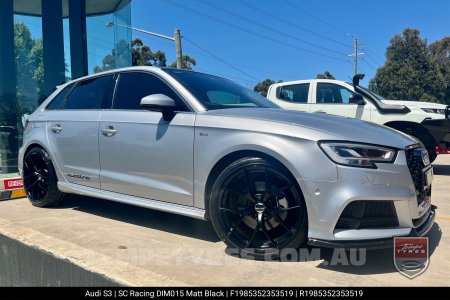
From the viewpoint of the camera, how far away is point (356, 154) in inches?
110

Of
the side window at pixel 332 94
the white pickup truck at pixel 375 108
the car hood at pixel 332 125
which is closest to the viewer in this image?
the car hood at pixel 332 125

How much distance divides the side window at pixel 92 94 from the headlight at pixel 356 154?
2413 millimetres

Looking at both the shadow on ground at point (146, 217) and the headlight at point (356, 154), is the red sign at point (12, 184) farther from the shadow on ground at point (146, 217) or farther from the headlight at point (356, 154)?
the headlight at point (356, 154)

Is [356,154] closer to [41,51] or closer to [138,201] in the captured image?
[138,201]

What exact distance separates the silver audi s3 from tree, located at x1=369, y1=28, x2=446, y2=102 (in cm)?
3110

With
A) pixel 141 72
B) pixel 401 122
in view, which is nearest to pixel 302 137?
pixel 141 72

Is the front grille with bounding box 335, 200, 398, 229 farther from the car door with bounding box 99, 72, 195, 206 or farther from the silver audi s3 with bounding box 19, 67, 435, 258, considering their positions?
the car door with bounding box 99, 72, 195, 206

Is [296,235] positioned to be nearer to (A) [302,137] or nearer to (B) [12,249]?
(A) [302,137]

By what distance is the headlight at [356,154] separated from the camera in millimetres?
2746

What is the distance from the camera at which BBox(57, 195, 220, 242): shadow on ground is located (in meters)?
3.77

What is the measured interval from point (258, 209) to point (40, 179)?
2.97 m

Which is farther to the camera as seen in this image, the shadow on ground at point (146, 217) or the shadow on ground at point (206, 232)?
the shadow on ground at point (146, 217)

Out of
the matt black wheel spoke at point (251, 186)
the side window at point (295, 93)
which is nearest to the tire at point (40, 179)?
the matt black wheel spoke at point (251, 186)
